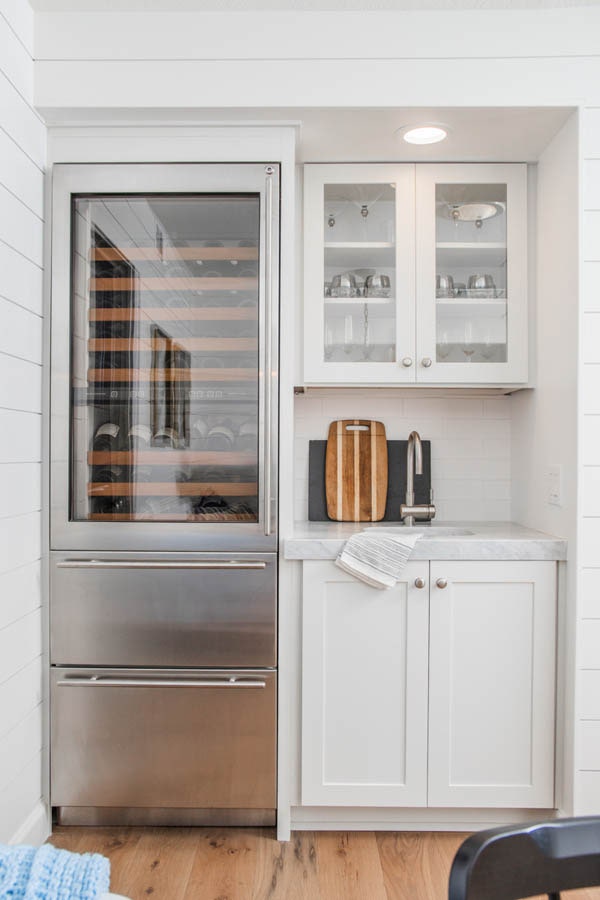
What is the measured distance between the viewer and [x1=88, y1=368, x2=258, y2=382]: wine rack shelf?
225 cm

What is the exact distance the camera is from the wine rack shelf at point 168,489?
7.39 feet

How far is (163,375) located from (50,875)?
5.37 ft

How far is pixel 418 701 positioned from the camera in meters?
2.22

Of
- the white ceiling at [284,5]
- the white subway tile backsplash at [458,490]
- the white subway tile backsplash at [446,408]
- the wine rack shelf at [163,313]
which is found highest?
the white ceiling at [284,5]

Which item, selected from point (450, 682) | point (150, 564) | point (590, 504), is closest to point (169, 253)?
point (150, 564)

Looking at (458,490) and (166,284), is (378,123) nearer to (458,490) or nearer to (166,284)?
(166,284)

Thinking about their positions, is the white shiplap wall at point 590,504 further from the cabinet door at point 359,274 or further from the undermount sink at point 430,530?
the cabinet door at point 359,274

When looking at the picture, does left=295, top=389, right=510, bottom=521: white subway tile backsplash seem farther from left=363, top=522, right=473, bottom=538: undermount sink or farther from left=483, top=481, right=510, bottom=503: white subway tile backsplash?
left=363, top=522, right=473, bottom=538: undermount sink

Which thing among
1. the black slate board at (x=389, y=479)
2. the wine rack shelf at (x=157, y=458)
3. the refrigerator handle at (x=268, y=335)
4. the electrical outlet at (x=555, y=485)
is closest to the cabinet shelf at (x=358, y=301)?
the refrigerator handle at (x=268, y=335)

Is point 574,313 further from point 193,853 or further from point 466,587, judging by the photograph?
point 193,853

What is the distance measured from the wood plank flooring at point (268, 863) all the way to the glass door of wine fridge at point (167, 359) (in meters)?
0.95

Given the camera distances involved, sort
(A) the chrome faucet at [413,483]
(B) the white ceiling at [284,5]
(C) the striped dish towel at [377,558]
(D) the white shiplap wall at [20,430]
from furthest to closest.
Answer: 1. (A) the chrome faucet at [413,483]
2. (C) the striped dish towel at [377,558]
3. (B) the white ceiling at [284,5]
4. (D) the white shiplap wall at [20,430]

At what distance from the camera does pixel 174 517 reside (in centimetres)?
225

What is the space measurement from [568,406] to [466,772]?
124 centimetres
